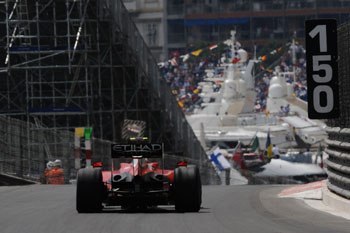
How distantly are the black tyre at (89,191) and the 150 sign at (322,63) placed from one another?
12.7ft

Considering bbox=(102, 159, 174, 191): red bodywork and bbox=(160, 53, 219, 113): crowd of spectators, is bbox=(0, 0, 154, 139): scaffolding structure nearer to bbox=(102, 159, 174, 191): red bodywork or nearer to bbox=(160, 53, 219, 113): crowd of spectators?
Result: bbox=(102, 159, 174, 191): red bodywork

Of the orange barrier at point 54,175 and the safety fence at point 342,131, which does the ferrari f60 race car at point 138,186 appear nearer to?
the safety fence at point 342,131

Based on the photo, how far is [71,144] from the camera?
35156 millimetres

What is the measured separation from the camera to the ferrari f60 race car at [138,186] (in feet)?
51.9

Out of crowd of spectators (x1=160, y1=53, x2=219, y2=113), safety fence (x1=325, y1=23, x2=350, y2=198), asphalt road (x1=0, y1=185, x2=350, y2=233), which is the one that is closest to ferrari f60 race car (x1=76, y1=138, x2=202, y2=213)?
asphalt road (x1=0, y1=185, x2=350, y2=233)

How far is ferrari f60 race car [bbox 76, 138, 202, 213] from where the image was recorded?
15.8m

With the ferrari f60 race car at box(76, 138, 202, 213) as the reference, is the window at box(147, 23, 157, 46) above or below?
above

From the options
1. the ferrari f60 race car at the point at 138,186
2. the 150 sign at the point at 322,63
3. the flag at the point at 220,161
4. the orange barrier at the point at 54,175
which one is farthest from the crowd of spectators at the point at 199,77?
the ferrari f60 race car at the point at 138,186

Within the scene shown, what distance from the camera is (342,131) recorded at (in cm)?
1747

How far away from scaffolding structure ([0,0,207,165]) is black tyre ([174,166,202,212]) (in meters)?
26.7

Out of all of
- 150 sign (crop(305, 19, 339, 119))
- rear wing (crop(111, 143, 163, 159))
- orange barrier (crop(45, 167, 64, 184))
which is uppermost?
150 sign (crop(305, 19, 339, 119))

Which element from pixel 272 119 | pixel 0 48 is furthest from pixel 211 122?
pixel 0 48

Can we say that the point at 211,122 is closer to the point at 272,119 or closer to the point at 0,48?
the point at 272,119

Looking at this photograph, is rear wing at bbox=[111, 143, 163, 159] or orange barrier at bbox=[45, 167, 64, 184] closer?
rear wing at bbox=[111, 143, 163, 159]
